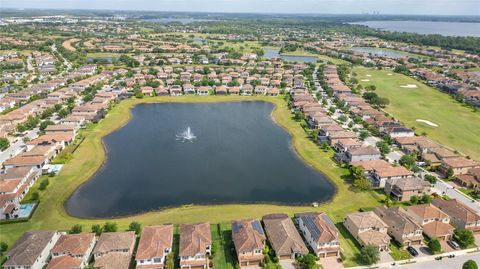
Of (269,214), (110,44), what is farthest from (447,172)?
(110,44)

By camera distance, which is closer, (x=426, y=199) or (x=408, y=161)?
(x=426, y=199)

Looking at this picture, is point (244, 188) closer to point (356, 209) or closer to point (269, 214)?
point (269, 214)

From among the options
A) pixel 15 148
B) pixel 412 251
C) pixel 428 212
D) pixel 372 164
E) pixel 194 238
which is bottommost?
pixel 15 148

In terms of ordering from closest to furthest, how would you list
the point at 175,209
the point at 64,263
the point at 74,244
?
the point at 64,263
the point at 74,244
the point at 175,209

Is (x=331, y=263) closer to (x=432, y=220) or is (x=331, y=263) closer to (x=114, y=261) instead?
(x=432, y=220)

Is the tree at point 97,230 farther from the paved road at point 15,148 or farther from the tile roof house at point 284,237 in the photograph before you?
the paved road at point 15,148

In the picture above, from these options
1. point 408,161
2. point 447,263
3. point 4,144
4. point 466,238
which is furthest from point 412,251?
point 4,144

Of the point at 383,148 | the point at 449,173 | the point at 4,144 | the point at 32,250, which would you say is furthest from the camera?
the point at 4,144
